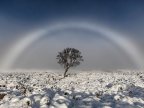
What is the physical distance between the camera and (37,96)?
1620 centimetres

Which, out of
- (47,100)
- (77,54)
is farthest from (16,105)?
(77,54)

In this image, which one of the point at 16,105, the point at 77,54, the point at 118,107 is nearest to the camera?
the point at 16,105

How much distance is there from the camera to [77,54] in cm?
8200

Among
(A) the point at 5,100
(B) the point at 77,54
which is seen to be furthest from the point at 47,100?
(B) the point at 77,54

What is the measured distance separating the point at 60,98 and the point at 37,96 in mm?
1319

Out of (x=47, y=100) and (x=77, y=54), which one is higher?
(x=77, y=54)

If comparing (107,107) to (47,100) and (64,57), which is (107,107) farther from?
(64,57)

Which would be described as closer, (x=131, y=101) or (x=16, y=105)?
(x=16, y=105)

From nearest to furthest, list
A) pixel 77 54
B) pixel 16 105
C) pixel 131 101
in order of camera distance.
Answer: pixel 16 105, pixel 131 101, pixel 77 54

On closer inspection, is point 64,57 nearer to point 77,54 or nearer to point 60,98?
point 77,54

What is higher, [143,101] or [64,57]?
[64,57]

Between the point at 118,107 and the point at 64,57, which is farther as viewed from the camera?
the point at 64,57

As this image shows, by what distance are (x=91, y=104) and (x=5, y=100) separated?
4.52 meters

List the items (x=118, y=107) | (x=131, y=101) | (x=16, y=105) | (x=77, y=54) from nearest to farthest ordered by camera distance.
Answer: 1. (x=16, y=105)
2. (x=118, y=107)
3. (x=131, y=101)
4. (x=77, y=54)
